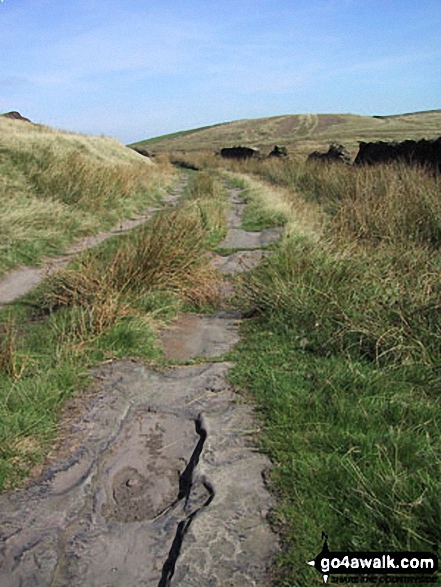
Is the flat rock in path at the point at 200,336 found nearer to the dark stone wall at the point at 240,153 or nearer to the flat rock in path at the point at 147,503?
the flat rock in path at the point at 147,503

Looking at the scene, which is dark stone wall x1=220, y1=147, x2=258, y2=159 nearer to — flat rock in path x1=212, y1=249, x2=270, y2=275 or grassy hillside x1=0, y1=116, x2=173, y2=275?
grassy hillside x1=0, y1=116, x2=173, y2=275

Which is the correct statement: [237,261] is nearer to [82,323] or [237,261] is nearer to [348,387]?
[82,323]

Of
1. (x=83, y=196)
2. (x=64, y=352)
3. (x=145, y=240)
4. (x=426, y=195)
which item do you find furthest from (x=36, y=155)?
(x=64, y=352)

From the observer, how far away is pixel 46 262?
671 centimetres

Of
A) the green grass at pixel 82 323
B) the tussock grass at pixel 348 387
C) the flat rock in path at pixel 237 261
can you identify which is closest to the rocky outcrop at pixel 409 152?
the flat rock in path at pixel 237 261

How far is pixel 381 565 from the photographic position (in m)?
1.78

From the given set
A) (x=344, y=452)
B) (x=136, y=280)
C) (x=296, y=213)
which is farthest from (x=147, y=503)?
(x=296, y=213)

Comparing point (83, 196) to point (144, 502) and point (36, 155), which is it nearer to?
point (36, 155)

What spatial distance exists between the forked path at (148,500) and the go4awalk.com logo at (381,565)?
0.20 meters

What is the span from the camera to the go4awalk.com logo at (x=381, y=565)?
5.65 ft

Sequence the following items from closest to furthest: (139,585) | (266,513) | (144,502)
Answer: (139,585), (266,513), (144,502)

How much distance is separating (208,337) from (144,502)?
195cm

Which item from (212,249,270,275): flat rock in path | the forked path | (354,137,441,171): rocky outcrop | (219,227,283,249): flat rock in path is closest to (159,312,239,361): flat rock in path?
the forked path

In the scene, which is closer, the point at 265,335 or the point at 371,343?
the point at 371,343
